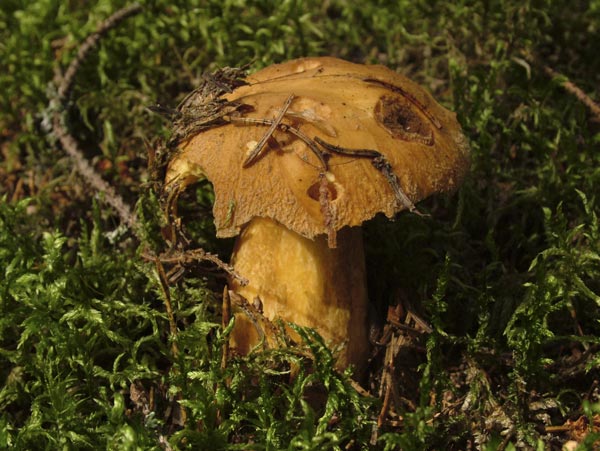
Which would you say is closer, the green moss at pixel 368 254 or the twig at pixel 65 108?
the green moss at pixel 368 254

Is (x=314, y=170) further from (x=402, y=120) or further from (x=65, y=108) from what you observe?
(x=65, y=108)

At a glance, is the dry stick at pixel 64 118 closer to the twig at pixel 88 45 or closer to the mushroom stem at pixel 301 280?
the twig at pixel 88 45

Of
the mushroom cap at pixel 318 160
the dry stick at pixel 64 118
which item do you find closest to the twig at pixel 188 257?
the mushroom cap at pixel 318 160

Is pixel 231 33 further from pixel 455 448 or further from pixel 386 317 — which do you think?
pixel 455 448

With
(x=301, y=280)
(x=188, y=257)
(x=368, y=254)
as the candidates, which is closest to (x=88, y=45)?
(x=188, y=257)

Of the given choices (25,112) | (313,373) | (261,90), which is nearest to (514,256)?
(313,373)

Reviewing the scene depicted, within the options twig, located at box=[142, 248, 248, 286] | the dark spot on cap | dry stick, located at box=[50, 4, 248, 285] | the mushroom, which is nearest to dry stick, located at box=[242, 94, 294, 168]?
the mushroom
